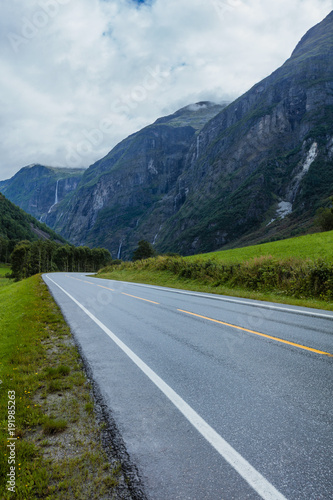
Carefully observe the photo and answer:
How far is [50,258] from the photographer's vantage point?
330 feet

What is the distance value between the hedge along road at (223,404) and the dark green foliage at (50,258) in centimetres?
7765

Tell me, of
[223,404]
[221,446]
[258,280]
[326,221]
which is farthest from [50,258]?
[221,446]

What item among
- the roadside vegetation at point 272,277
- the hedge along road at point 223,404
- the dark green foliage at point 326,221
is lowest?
Result: the hedge along road at point 223,404

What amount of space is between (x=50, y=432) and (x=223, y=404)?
7.13 feet

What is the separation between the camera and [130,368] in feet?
16.9

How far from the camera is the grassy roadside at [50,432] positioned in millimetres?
2498

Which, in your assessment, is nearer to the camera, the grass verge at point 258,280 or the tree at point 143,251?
the grass verge at point 258,280

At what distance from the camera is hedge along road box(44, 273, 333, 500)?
248 centimetres

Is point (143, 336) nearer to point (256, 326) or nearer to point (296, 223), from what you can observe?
point (256, 326)

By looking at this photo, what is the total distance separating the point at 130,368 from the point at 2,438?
235cm

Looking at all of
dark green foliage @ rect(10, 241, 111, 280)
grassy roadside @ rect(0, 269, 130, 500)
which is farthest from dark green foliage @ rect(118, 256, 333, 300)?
dark green foliage @ rect(10, 241, 111, 280)

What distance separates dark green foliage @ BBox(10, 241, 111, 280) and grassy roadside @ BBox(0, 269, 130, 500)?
252 ft

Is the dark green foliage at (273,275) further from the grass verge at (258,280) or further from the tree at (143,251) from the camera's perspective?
the tree at (143,251)

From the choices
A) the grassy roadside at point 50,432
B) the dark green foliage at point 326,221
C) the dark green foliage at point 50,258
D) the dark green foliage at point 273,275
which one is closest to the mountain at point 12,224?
the dark green foliage at point 50,258
